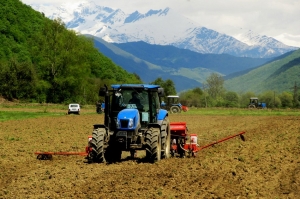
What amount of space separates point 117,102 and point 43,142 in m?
7.67

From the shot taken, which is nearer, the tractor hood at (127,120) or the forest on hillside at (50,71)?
the tractor hood at (127,120)

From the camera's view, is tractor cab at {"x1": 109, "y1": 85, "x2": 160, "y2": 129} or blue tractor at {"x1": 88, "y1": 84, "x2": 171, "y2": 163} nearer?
→ blue tractor at {"x1": 88, "y1": 84, "x2": 171, "y2": 163}

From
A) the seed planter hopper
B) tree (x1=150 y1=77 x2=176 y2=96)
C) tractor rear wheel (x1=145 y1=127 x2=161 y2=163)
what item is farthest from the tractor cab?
tree (x1=150 y1=77 x2=176 y2=96)

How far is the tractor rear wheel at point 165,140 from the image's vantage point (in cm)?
1575

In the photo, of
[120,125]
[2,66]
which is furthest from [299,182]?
[2,66]

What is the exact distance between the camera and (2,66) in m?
73.4

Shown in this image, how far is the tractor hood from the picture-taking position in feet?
48.3

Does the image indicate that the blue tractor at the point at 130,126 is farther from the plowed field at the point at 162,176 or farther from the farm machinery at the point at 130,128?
the plowed field at the point at 162,176

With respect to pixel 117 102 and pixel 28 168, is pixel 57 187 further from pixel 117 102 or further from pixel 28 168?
pixel 117 102

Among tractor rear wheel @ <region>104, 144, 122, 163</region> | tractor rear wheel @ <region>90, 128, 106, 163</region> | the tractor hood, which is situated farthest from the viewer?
tractor rear wheel @ <region>104, 144, 122, 163</region>

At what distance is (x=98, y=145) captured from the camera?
14.6 m

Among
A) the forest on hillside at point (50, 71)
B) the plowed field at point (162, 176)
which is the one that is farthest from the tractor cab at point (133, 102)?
the forest on hillside at point (50, 71)

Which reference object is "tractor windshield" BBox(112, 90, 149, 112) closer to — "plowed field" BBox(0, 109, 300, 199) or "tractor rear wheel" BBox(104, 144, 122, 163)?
"tractor rear wheel" BBox(104, 144, 122, 163)

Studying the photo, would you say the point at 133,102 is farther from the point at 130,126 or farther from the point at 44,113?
the point at 44,113
